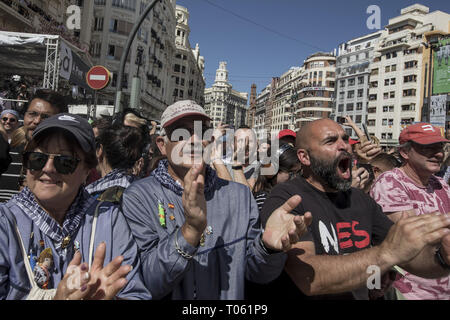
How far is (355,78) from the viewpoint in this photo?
3132 inches

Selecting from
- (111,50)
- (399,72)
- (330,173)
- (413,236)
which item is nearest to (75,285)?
(413,236)

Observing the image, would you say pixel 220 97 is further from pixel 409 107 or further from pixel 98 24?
pixel 98 24

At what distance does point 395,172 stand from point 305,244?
171 cm

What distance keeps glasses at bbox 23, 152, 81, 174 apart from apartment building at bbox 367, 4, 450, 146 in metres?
67.3

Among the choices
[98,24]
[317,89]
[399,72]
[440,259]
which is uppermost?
[317,89]

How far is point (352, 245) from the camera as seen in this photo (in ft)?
7.22

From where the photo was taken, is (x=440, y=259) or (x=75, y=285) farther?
(x=440, y=259)

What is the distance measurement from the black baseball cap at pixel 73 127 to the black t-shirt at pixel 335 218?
1243 mm

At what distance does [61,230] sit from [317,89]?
321 ft

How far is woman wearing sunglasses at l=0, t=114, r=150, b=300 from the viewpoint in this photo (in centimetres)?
147

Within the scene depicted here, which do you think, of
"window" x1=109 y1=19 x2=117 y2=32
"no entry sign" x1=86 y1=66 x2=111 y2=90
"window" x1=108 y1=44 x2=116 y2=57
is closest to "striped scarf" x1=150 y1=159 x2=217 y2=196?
"no entry sign" x1=86 y1=66 x2=111 y2=90

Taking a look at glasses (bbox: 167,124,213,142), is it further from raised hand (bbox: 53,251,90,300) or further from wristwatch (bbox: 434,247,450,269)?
wristwatch (bbox: 434,247,450,269)
